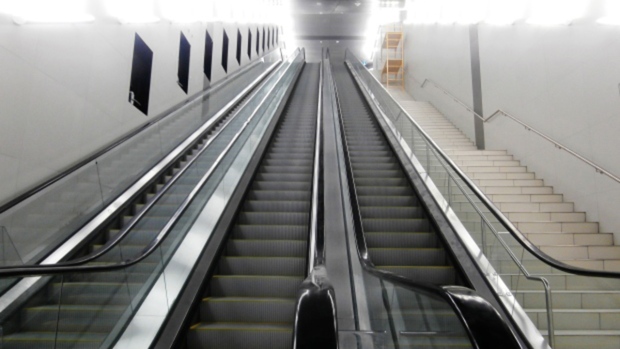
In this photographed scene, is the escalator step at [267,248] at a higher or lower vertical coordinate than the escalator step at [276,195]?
lower

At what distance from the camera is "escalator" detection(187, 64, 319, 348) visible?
3.04 meters

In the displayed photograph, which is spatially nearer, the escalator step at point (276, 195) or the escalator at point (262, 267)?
the escalator at point (262, 267)

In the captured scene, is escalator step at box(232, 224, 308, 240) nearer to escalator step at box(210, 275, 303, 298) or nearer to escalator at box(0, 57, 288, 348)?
escalator at box(0, 57, 288, 348)

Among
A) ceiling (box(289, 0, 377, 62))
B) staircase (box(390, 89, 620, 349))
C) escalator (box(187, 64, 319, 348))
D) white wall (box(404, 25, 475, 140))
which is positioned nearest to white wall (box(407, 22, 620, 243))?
staircase (box(390, 89, 620, 349))

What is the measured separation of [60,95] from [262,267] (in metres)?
3.19

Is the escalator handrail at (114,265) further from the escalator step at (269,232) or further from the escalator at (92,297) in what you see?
the escalator step at (269,232)

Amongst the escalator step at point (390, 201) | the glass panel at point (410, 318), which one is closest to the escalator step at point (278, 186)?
the escalator step at point (390, 201)

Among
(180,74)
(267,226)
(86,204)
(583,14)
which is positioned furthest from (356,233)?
(180,74)

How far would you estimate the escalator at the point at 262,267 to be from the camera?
9.96 ft

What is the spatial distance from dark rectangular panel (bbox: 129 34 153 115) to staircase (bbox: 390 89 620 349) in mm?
5112

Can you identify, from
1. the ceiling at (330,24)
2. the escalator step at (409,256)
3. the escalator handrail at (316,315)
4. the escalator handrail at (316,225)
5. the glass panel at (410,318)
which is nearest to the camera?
the escalator handrail at (316,315)

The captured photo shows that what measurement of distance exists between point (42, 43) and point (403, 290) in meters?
4.66

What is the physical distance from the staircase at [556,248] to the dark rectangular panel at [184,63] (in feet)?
17.8

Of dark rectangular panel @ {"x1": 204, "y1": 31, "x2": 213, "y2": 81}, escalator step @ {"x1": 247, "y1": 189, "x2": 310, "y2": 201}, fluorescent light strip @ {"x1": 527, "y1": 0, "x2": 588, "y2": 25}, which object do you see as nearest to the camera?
escalator step @ {"x1": 247, "y1": 189, "x2": 310, "y2": 201}
